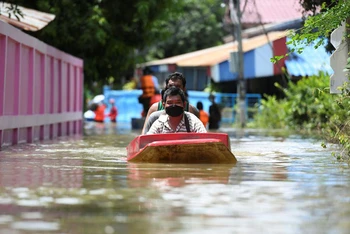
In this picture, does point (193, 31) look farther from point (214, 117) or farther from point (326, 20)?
point (326, 20)

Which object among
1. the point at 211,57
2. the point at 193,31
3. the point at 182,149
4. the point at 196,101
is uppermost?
the point at 193,31

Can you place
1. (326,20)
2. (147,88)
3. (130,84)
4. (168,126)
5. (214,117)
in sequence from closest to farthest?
(326,20) → (168,126) → (147,88) → (214,117) → (130,84)

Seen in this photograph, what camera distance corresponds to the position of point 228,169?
483 inches

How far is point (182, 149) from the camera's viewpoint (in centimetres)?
1288

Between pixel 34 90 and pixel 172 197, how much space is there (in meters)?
13.3

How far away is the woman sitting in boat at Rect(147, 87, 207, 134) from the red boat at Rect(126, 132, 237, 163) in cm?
58

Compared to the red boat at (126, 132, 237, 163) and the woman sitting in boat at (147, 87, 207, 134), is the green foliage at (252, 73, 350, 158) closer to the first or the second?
the woman sitting in boat at (147, 87, 207, 134)

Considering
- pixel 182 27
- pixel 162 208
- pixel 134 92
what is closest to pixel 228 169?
pixel 162 208

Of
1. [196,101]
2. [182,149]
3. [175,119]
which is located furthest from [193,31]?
[182,149]

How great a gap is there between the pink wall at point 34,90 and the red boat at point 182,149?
5.23 metres

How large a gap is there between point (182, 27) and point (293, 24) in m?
16.7

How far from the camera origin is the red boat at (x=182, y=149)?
12.8m

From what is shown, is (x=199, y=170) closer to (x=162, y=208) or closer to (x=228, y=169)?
(x=228, y=169)

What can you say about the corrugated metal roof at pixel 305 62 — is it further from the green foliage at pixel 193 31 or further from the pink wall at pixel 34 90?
the green foliage at pixel 193 31
